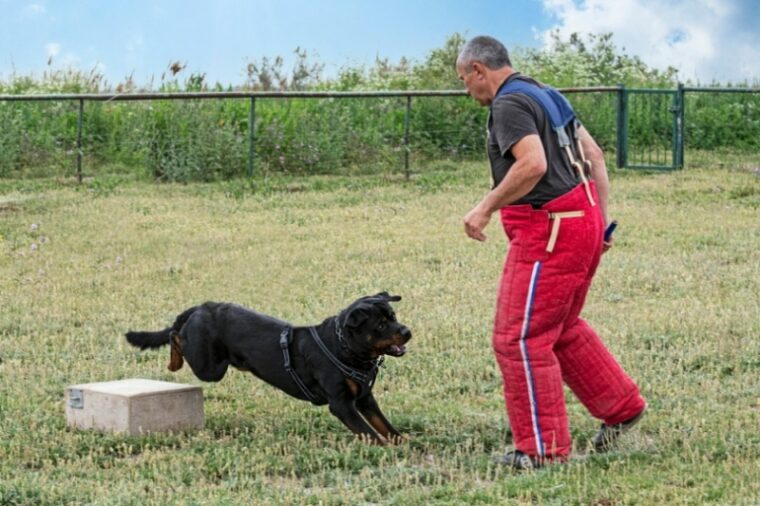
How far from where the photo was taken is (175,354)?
7.61m

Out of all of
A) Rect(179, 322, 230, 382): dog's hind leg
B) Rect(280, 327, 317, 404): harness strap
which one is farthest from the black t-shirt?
Rect(179, 322, 230, 382): dog's hind leg

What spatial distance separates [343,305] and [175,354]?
3.17 meters

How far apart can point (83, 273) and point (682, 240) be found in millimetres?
5716

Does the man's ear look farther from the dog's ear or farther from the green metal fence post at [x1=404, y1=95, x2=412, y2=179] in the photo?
the green metal fence post at [x1=404, y1=95, x2=412, y2=179]

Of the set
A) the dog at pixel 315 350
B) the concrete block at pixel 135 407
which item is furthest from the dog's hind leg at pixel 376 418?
the concrete block at pixel 135 407

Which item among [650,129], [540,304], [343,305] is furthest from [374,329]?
[650,129]

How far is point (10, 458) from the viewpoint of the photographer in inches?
253

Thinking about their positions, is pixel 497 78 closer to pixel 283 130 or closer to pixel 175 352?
pixel 175 352

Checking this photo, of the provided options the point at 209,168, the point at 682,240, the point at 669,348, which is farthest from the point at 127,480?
the point at 209,168

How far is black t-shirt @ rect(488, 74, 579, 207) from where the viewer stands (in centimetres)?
573

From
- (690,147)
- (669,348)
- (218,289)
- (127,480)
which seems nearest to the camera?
(127,480)

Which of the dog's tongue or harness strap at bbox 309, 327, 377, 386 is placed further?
harness strap at bbox 309, 327, 377, 386

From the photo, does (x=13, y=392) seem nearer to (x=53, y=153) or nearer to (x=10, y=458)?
(x=10, y=458)

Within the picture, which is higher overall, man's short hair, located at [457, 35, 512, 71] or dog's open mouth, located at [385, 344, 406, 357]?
man's short hair, located at [457, 35, 512, 71]
